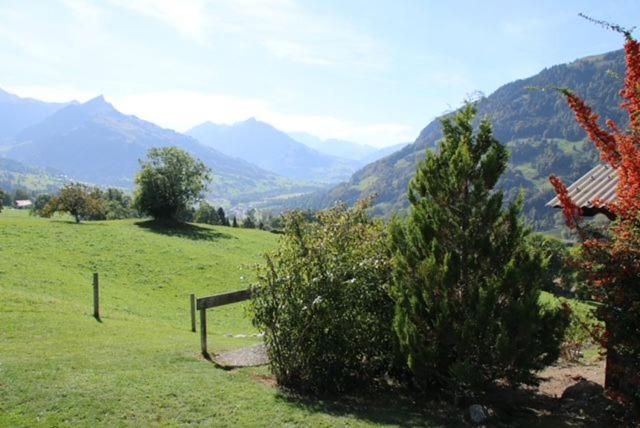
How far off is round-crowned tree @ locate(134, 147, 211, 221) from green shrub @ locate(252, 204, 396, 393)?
183 ft

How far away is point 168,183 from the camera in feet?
213

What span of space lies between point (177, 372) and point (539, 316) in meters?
7.78

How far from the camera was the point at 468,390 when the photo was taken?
392 inches

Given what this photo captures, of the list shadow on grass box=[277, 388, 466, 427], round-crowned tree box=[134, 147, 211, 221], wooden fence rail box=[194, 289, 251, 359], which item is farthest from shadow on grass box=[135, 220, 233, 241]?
shadow on grass box=[277, 388, 466, 427]

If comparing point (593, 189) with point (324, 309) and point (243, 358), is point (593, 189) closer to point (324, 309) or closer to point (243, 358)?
point (324, 309)

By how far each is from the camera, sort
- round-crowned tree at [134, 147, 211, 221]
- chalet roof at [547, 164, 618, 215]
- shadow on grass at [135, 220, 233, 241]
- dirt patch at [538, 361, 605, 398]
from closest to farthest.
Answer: chalet roof at [547, 164, 618, 215] < dirt patch at [538, 361, 605, 398] < shadow on grass at [135, 220, 233, 241] < round-crowned tree at [134, 147, 211, 221]

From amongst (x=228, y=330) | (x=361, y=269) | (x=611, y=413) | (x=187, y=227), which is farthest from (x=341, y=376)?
(x=187, y=227)

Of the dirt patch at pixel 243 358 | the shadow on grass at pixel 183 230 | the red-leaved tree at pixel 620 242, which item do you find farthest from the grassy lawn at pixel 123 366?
the shadow on grass at pixel 183 230

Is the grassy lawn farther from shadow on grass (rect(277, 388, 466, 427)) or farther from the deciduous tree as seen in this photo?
the deciduous tree

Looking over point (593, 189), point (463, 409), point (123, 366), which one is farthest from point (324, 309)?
point (593, 189)

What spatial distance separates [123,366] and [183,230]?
50.9 m

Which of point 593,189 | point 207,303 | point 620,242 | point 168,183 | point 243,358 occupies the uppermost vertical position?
point 168,183

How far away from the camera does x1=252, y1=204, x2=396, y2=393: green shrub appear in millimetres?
11016

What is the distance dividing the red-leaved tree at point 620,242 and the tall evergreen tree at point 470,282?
3.95 ft
